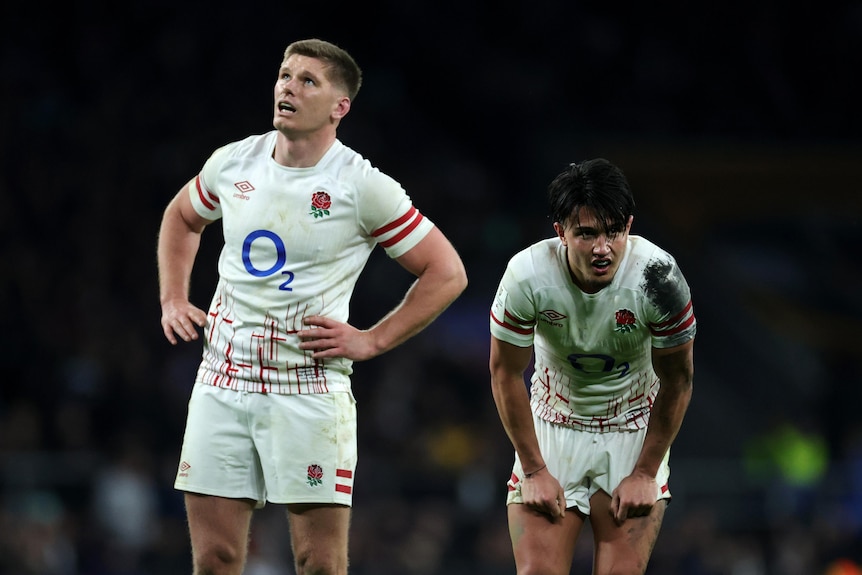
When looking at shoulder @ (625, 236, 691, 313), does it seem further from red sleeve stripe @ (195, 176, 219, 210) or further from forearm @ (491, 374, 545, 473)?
red sleeve stripe @ (195, 176, 219, 210)

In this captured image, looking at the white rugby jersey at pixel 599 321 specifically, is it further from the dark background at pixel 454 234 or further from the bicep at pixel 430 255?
the dark background at pixel 454 234

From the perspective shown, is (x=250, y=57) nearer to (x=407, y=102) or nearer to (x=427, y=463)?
(x=407, y=102)

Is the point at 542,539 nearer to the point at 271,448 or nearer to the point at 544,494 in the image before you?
the point at 544,494

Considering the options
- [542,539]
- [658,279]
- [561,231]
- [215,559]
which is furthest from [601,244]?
[215,559]

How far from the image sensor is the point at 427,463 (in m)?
13.0

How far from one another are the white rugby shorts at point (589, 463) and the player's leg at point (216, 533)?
1.10m

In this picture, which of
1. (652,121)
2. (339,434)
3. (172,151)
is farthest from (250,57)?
(339,434)

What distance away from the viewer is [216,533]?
509 cm

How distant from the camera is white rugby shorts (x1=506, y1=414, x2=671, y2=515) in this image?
5.26 meters

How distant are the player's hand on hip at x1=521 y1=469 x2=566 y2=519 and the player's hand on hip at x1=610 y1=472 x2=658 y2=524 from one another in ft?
0.69

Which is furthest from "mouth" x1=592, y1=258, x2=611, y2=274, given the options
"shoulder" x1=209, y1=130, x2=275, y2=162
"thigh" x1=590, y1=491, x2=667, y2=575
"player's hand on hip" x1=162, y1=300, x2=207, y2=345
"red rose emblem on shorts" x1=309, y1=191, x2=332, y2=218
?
"player's hand on hip" x1=162, y1=300, x2=207, y2=345

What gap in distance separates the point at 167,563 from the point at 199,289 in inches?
149

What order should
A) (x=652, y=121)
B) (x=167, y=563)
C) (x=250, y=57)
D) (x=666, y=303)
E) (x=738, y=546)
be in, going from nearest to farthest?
(x=666, y=303)
(x=167, y=563)
(x=738, y=546)
(x=250, y=57)
(x=652, y=121)

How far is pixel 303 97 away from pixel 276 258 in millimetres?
645
